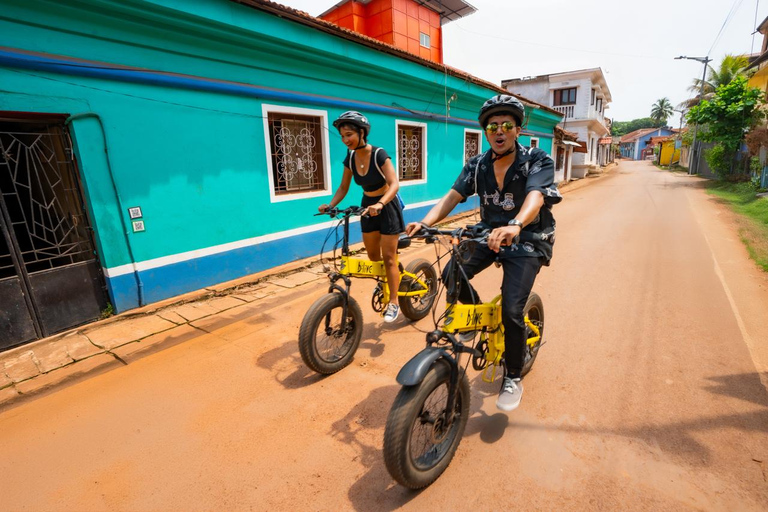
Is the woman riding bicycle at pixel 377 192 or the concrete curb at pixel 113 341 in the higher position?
the woman riding bicycle at pixel 377 192

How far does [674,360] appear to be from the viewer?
11.1 feet

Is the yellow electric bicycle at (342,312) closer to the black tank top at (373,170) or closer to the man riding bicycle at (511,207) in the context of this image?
the black tank top at (373,170)

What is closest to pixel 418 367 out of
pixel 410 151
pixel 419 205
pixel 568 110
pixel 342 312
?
pixel 342 312

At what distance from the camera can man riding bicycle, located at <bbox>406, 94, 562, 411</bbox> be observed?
2.41 m

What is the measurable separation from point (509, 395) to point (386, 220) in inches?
73.1

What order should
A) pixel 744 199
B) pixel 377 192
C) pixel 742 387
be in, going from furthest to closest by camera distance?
pixel 744 199 < pixel 377 192 < pixel 742 387

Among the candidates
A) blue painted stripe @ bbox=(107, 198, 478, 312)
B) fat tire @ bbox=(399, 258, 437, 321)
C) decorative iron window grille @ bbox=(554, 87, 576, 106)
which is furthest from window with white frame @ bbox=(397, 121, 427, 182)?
decorative iron window grille @ bbox=(554, 87, 576, 106)

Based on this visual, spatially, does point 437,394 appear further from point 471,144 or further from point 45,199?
point 471,144

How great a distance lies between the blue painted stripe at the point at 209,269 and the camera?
475cm

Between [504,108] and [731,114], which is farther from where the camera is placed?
[731,114]

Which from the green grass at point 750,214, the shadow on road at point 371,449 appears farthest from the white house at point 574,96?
the shadow on road at point 371,449

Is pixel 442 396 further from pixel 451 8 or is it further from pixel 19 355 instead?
pixel 451 8

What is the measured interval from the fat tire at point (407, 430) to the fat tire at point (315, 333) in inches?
48.5

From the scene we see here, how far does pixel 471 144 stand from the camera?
1251cm
